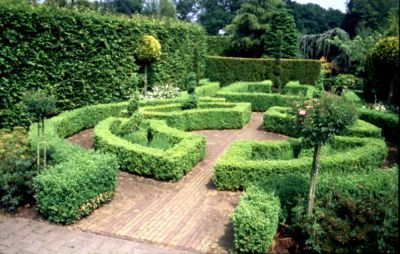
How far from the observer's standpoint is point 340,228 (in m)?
5.95

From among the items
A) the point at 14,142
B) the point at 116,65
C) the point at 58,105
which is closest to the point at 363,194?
the point at 14,142

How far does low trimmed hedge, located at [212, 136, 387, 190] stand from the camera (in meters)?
8.48

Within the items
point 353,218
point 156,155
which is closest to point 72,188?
point 156,155

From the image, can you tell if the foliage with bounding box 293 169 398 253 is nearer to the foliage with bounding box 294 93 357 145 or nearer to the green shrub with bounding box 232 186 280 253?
the green shrub with bounding box 232 186 280 253

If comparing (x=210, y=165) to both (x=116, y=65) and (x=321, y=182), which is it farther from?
(x=116, y=65)

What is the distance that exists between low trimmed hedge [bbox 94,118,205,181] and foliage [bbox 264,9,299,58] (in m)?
18.3

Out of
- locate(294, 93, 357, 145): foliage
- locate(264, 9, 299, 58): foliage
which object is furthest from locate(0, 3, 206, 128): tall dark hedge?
locate(264, 9, 299, 58): foliage

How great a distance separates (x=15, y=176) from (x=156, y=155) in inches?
122

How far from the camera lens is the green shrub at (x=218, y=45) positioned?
32188 mm

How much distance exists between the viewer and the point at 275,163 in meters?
8.66

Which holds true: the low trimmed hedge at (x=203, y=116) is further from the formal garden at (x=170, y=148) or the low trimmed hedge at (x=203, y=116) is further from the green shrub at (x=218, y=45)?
the green shrub at (x=218, y=45)

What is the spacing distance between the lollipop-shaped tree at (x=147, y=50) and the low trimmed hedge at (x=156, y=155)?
7.32 metres

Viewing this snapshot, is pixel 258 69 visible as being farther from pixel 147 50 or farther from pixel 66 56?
pixel 66 56

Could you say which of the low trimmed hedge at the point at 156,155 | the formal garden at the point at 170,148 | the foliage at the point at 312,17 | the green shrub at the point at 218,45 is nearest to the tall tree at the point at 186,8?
A: the foliage at the point at 312,17
